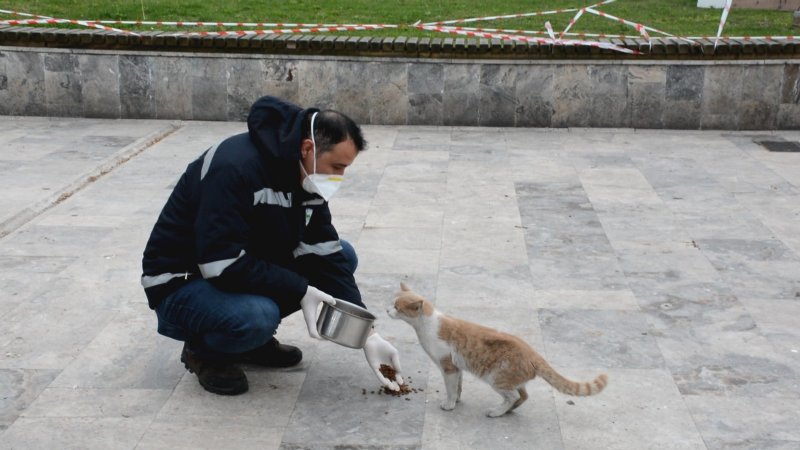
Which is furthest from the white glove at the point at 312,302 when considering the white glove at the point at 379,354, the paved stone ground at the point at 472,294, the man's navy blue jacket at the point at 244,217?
the paved stone ground at the point at 472,294

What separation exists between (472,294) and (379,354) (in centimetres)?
152

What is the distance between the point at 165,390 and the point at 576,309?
2.53 meters

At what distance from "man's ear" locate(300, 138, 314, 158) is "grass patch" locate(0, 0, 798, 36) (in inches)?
316

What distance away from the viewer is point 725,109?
11508 millimetres

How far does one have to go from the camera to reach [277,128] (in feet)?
15.5

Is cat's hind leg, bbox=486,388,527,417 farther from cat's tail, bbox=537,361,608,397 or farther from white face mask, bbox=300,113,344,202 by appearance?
white face mask, bbox=300,113,344,202

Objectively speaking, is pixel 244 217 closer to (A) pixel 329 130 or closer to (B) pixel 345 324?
(A) pixel 329 130

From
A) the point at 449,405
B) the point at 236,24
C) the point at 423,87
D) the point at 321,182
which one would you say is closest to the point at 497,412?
the point at 449,405

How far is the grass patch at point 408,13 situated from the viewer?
1307 cm

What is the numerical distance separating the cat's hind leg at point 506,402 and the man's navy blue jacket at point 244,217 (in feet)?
3.50

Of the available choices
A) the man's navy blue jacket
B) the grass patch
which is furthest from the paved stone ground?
the grass patch

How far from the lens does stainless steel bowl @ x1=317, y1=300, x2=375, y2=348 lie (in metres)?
4.72

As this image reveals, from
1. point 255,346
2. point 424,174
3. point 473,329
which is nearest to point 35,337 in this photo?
point 255,346

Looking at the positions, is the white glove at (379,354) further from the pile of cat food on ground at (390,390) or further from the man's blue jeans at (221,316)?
the man's blue jeans at (221,316)
